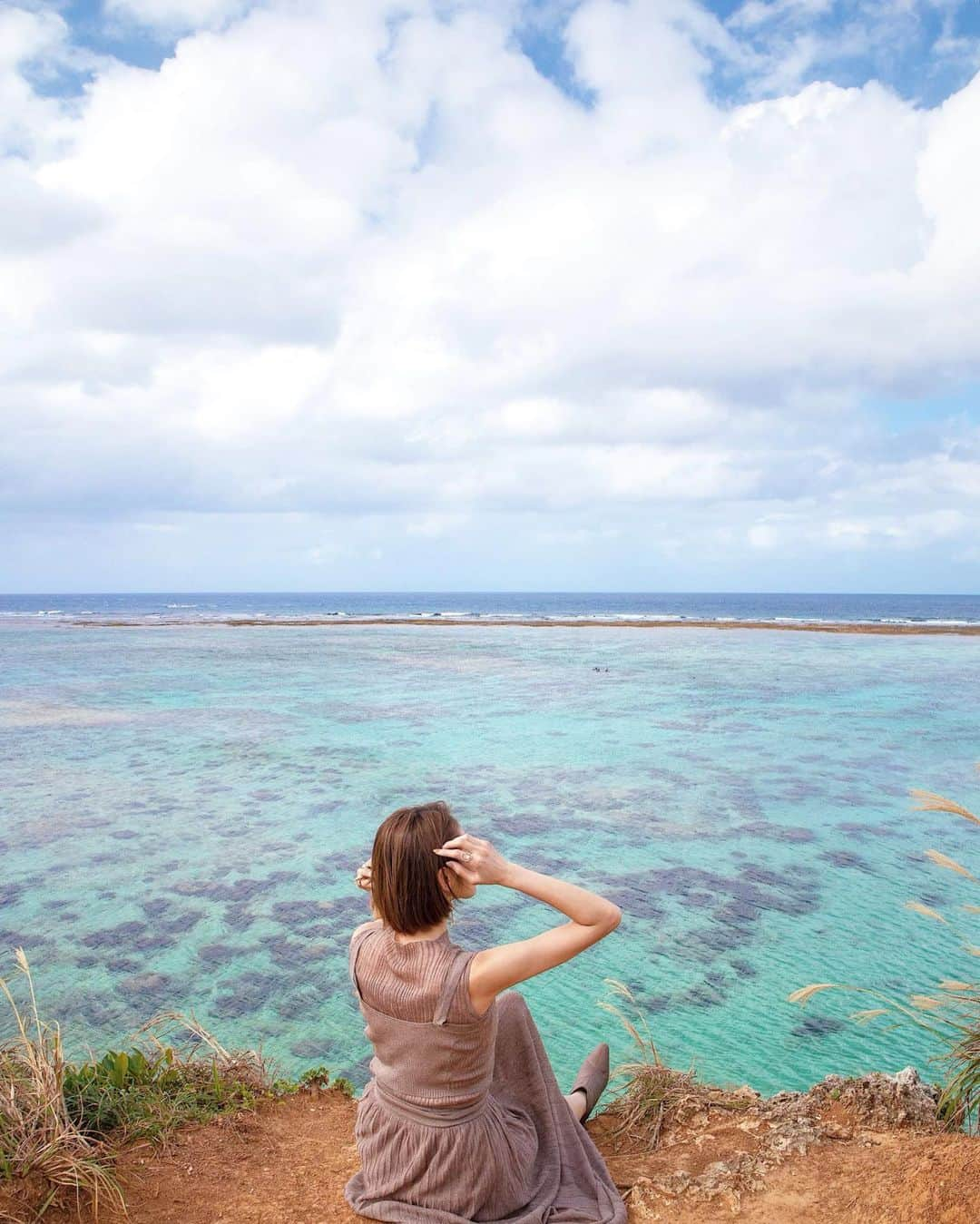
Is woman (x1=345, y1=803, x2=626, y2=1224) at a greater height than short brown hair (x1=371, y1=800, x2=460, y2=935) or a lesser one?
lesser

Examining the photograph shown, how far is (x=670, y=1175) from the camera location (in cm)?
346

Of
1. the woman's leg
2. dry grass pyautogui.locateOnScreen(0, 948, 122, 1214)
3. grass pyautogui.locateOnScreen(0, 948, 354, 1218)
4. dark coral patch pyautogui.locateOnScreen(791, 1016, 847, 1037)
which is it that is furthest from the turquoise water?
dry grass pyautogui.locateOnScreen(0, 948, 122, 1214)

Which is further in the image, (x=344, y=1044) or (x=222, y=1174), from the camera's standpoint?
(x=344, y=1044)

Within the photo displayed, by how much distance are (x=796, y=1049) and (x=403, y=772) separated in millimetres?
8973

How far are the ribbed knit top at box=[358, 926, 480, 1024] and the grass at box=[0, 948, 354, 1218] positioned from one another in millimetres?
1361

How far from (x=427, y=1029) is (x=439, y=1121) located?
42 centimetres

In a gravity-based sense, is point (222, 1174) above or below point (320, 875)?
above

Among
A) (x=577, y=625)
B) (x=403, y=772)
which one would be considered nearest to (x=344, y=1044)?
(x=403, y=772)

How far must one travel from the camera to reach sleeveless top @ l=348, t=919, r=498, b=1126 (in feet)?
9.36

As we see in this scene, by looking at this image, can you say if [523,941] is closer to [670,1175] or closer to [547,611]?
[670,1175]

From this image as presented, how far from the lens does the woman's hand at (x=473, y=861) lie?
2.74 meters

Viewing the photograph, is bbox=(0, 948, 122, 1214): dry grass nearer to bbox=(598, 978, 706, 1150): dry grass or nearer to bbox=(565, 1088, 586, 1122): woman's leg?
bbox=(565, 1088, 586, 1122): woman's leg

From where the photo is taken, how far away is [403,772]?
46.1ft

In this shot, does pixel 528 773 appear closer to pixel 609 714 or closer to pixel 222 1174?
pixel 609 714
